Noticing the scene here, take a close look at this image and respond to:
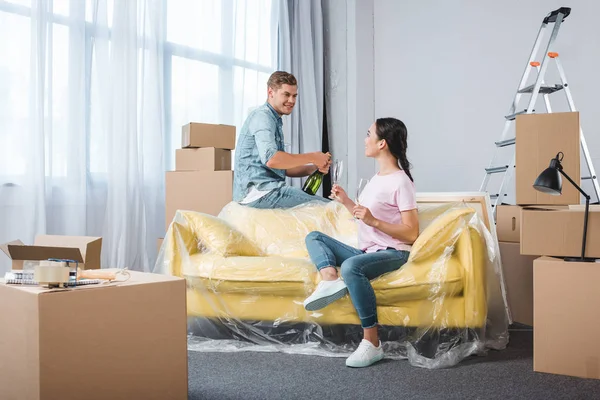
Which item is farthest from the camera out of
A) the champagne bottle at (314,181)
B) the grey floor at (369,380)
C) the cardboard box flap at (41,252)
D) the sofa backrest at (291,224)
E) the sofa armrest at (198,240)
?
the champagne bottle at (314,181)

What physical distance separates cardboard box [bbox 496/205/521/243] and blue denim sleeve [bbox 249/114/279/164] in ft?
4.02

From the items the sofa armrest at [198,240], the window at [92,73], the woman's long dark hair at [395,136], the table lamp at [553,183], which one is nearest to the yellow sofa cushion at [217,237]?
the sofa armrest at [198,240]

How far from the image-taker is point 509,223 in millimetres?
3109

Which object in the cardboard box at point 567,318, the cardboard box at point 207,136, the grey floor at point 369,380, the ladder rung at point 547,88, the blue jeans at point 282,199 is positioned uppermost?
the ladder rung at point 547,88

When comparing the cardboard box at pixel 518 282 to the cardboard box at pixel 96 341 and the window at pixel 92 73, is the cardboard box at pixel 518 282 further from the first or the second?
the window at pixel 92 73

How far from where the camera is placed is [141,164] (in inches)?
147

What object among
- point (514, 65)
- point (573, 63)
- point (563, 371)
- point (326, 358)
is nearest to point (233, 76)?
point (514, 65)

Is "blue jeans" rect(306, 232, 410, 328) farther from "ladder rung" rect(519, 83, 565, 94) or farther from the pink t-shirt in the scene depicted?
"ladder rung" rect(519, 83, 565, 94)

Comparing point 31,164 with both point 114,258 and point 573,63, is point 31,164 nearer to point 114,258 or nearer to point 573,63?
point 114,258

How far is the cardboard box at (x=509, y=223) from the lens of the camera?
3079 mm

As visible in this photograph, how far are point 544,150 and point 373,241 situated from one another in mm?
766

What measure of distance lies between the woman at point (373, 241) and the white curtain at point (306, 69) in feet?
8.21

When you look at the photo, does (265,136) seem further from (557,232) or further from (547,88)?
(547,88)

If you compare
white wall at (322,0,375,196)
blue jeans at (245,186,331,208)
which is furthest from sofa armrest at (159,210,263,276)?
white wall at (322,0,375,196)
